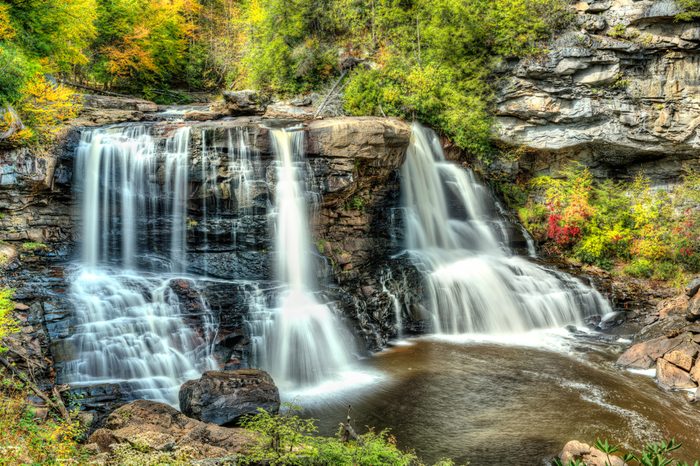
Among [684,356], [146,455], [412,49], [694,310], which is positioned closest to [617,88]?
[412,49]

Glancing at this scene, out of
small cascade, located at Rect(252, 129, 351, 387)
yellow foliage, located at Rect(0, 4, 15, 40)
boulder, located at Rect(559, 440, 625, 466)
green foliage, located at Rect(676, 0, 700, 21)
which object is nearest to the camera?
boulder, located at Rect(559, 440, 625, 466)

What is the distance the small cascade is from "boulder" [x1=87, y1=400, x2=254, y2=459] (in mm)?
3172

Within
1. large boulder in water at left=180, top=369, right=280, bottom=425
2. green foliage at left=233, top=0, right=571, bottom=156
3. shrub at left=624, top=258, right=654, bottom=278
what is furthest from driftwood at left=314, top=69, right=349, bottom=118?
shrub at left=624, top=258, right=654, bottom=278

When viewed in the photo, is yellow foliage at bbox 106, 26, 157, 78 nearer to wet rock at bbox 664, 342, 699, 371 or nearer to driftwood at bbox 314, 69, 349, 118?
driftwood at bbox 314, 69, 349, 118

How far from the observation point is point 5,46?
1180 cm

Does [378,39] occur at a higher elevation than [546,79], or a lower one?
higher

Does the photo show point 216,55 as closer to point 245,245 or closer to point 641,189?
point 245,245

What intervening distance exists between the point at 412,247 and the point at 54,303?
10.0 meters

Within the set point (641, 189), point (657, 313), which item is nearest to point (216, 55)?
point (641, 189)

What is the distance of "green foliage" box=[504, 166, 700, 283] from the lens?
1484 centimetres

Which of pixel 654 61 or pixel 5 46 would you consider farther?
pixel 654 61

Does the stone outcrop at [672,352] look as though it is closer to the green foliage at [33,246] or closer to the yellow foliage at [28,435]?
the yellow foliage at [28,435]

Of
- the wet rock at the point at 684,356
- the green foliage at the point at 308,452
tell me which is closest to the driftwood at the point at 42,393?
the green foliage at the point at 308,452

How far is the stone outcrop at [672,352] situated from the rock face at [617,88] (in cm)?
624
